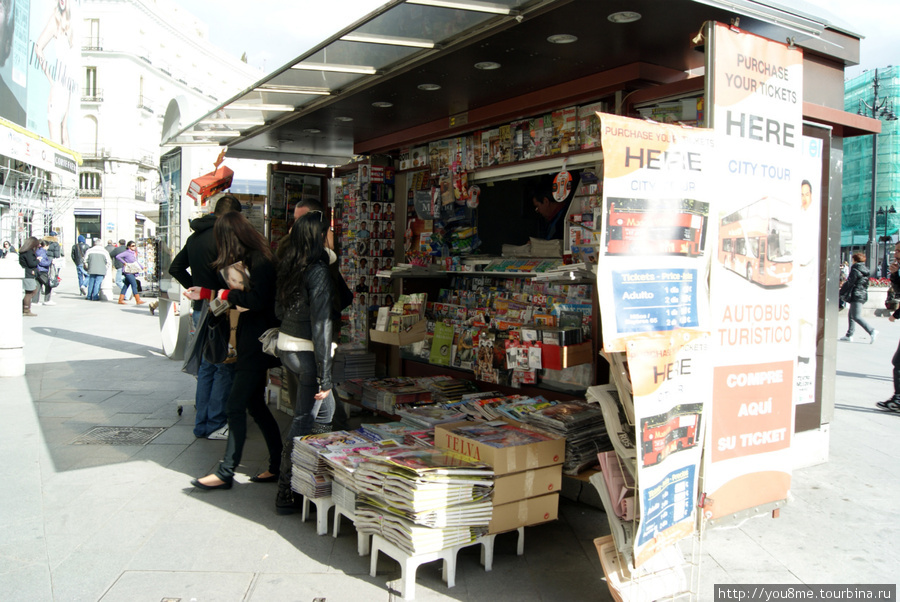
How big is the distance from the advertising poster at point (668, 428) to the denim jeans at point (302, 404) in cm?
201

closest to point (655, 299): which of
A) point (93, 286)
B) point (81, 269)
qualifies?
point (93, 286)

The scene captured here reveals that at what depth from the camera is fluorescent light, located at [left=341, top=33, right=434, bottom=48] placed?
3.93 metres

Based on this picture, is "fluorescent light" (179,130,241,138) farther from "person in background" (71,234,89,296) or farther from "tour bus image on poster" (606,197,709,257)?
"person in background" (71,234,89,296)

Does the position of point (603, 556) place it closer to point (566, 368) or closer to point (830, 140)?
point (566, 368)

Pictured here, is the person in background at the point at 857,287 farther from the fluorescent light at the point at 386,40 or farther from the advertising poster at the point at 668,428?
the advertising poster at the point at 668,428

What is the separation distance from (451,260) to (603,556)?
394 centimetres

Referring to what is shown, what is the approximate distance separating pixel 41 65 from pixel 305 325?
88.8ft

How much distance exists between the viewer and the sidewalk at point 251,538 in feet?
9.67

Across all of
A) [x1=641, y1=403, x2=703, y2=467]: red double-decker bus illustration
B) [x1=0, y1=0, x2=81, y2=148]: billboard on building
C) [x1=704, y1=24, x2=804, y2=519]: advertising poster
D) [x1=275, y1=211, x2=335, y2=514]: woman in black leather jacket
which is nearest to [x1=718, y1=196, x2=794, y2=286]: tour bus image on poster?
[x1=704, y1=24, x2=804, y2=519]: advertising poster

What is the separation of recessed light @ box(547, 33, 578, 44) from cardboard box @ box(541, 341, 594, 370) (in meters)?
1.98

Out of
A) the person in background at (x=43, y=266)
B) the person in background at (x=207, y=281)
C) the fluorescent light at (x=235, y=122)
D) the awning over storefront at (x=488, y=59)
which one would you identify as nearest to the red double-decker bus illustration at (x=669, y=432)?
the awning over storefront at (x=488, y=59)

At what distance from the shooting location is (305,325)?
146 inches

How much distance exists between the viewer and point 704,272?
2811 millimetres

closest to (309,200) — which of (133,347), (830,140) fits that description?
(830,140)
